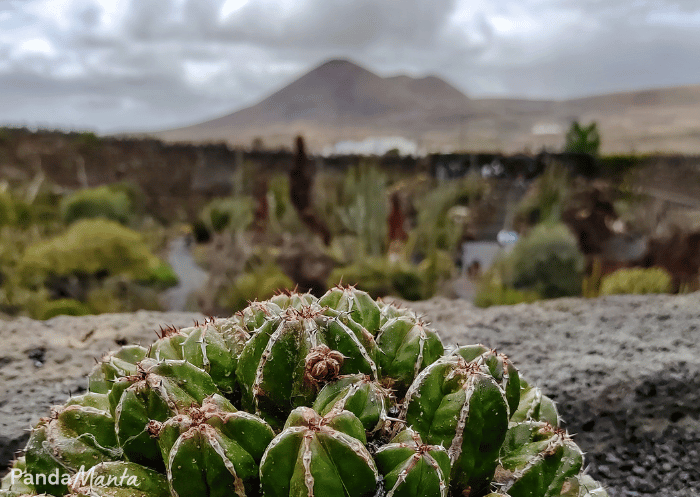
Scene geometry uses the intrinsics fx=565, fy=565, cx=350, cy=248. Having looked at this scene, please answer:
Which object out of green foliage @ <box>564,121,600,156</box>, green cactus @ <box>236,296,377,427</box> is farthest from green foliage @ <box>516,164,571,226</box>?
green cactus @ <box>236,296,377,427</box>

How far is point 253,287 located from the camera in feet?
29.0

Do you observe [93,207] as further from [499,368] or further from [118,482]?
[499,368]

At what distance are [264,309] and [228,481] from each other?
47cm

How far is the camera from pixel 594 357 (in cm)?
251

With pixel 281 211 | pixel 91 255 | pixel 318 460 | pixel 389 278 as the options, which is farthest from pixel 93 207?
pixel 318 460

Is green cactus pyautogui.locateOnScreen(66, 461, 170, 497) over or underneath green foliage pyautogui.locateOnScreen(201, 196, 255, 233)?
over

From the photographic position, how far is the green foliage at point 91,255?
30.7ft

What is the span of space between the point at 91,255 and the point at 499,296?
6.87 m

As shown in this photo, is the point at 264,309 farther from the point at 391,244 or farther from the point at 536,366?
the point at 391,244

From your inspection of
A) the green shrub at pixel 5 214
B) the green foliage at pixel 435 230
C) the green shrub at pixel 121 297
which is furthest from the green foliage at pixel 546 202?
the green shrub at pixel 5 214

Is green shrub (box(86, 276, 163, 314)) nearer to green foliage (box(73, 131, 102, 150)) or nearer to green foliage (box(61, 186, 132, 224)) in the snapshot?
green foliage (box(61, 186, 132, 224))

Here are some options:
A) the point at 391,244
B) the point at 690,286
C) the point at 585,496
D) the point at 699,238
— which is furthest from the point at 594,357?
the point at 391,244

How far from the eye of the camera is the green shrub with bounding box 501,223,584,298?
968 centimetres

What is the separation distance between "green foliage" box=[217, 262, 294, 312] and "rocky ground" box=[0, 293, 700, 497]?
5.52 m
